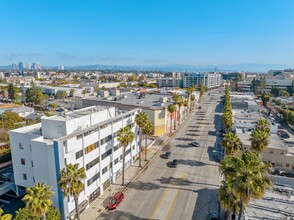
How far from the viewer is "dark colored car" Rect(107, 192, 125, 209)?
33.8 m

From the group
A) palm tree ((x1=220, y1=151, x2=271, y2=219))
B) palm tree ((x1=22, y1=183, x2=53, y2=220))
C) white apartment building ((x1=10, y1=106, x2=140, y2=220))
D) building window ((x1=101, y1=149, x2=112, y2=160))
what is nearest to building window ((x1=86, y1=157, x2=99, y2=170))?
white apartment building ((x1=10, y1=106, x2=140, y2=220))

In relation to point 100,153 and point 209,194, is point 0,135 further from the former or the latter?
point 209,194

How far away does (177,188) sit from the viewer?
39781 millimetres

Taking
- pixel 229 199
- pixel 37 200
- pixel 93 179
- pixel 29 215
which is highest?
pixel 229 199

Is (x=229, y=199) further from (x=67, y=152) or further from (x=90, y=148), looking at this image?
(x=90, y=148)

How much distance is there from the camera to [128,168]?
156 ft

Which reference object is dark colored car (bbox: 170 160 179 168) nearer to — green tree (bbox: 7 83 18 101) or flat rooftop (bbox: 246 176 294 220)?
flat rooftop (bbox: 246 176 294 220)

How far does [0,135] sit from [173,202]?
5534 cm

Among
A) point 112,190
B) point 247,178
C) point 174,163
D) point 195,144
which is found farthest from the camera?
point 195,144

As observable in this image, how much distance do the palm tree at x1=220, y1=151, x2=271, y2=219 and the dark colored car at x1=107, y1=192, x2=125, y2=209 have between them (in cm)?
2008

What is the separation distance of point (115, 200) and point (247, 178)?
73.8ft

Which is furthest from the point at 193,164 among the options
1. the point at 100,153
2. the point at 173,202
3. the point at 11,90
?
the point at 11,90

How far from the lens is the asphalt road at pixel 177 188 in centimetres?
3306

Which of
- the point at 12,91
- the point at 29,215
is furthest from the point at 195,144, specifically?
the point at 12,91
